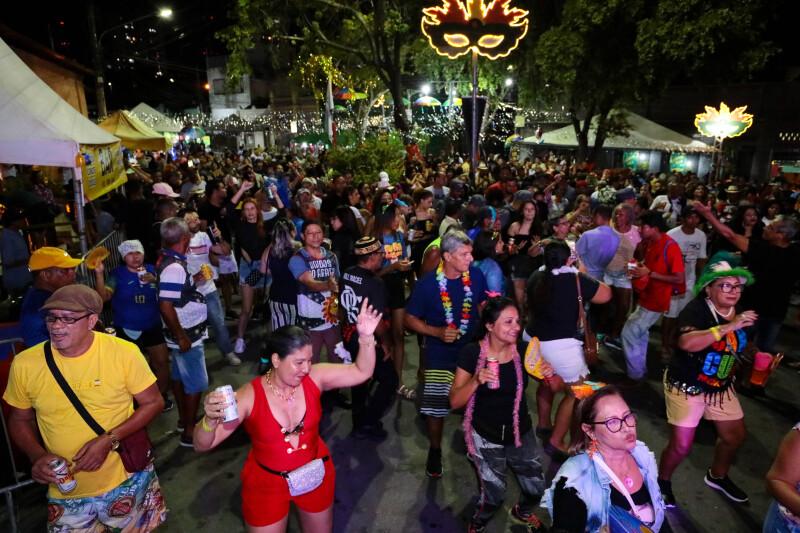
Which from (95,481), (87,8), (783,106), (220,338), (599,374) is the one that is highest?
(87,8)

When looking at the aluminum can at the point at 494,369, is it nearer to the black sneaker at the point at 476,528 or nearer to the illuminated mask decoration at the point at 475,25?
the black sneaker at the point at 476,528

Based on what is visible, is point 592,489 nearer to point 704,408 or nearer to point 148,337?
point 704,408

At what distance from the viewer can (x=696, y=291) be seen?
3.75 meters

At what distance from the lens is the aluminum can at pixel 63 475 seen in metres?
2.58

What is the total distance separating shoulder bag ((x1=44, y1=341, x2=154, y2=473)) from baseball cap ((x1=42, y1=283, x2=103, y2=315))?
273 millimetres

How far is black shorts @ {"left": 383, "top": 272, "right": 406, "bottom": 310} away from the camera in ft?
18.6

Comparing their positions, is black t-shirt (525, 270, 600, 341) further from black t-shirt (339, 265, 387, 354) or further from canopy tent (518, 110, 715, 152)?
canopy tent (518, 110, 715, 152)

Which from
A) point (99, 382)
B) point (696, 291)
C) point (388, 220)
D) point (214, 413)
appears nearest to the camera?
point (214, 413)

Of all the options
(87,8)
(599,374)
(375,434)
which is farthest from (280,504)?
(87,8)

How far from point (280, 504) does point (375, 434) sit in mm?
2270

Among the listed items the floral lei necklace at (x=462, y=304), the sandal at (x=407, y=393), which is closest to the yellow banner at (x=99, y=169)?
the sandal at (x=407, y=393)

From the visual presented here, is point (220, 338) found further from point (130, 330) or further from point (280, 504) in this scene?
point (280, 504)

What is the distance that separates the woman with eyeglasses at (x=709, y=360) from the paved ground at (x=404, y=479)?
562 millimetres

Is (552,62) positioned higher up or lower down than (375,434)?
higher up
